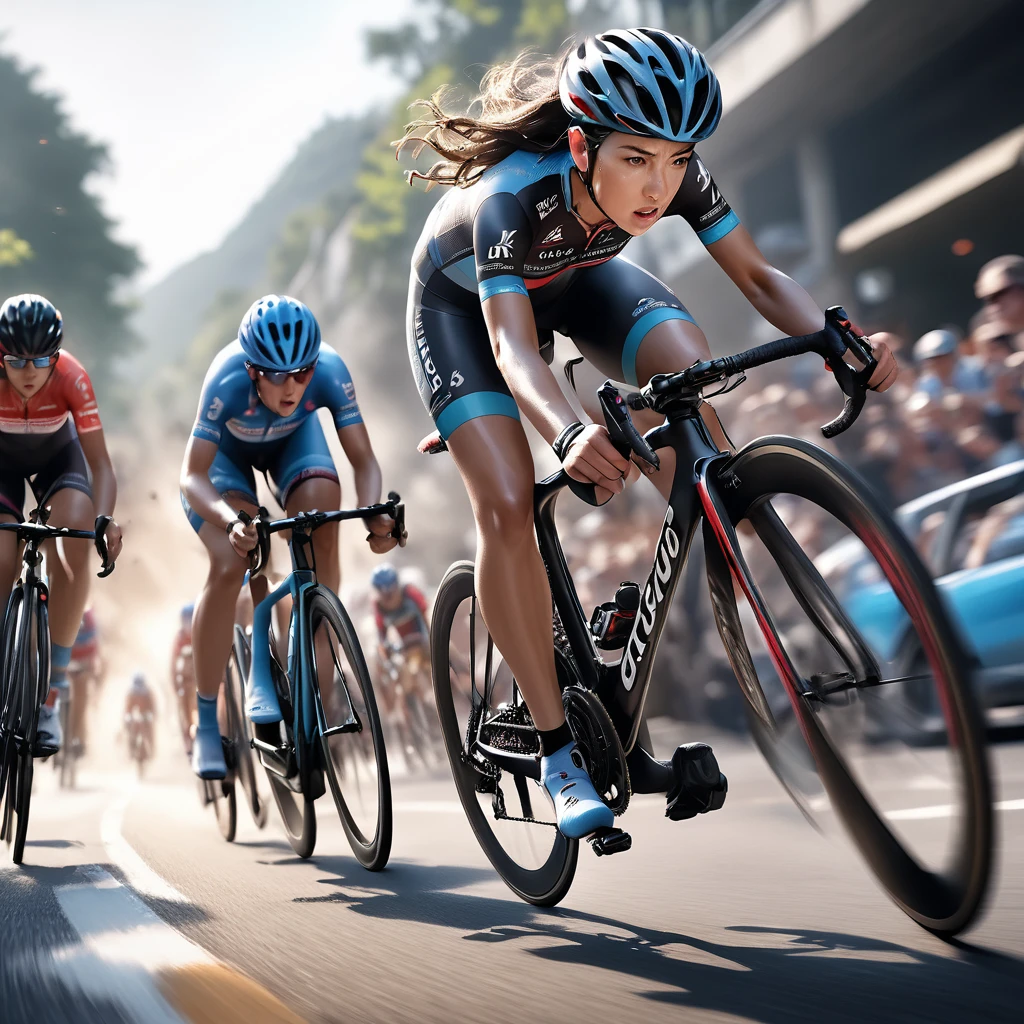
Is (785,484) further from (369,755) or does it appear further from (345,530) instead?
(345,530)

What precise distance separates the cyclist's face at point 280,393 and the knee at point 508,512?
1642 mm

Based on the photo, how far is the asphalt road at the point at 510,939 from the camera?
7.36 feet

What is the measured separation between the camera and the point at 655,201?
2883mm

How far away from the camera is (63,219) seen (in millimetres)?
35656

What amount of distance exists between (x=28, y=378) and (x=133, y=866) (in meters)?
2.10

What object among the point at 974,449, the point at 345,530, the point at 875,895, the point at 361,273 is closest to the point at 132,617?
the point at 345,530

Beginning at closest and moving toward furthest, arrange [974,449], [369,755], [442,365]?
[442,365], [369,755], [974,449]

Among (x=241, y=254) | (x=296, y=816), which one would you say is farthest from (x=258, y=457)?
(x=241, y=254)

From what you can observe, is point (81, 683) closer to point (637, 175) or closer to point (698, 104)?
point (637, 175)

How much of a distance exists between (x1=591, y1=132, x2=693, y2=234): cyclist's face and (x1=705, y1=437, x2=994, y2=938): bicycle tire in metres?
0.70

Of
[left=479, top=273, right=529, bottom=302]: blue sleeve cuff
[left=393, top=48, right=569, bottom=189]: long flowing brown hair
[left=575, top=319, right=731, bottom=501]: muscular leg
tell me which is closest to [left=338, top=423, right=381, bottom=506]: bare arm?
[left=393, top=48, right=569, bottom=189]: long flowing brown hair

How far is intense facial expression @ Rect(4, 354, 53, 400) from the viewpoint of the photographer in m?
5.20

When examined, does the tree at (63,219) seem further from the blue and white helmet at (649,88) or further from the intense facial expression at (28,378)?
the blue and white helmet at (649,88)

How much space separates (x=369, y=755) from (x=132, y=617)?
29223mm
